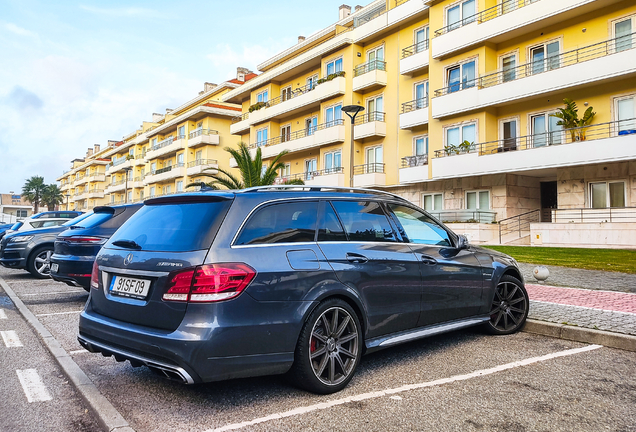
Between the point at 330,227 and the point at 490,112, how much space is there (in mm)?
22298

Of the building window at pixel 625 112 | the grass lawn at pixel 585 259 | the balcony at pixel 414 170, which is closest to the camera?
the grass lawn at pixel 585 259

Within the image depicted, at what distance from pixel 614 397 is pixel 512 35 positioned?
74.9 feet

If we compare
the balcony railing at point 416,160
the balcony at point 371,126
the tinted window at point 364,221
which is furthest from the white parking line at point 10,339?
the balcony at point 371,126

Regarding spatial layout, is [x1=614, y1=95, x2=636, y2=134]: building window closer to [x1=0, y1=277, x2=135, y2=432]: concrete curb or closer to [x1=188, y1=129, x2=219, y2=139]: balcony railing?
[x1=0, y1=277, x2=135, y2=432]: concrete curb

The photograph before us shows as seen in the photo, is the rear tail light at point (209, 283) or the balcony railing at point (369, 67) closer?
the rear tail light at point (209, 283)

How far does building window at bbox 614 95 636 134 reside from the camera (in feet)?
65.1

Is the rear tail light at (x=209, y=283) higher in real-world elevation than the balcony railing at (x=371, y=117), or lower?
lower

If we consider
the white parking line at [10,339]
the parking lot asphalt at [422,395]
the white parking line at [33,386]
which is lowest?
the parking lot asphalt at [422,395]

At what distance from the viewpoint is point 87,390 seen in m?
3.86

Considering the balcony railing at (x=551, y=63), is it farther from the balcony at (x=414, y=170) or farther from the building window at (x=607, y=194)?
the building window at (x=607, y=194)

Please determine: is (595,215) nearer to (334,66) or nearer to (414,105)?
(414,105)

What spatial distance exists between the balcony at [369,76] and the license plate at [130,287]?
2805cm

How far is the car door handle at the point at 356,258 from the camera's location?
413 centimetres

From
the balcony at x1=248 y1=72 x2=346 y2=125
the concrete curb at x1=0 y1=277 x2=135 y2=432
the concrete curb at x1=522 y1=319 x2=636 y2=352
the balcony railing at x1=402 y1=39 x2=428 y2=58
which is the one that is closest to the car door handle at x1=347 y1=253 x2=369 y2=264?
the concrete curb at x1=0 y1=277 x2=135 y2=432
